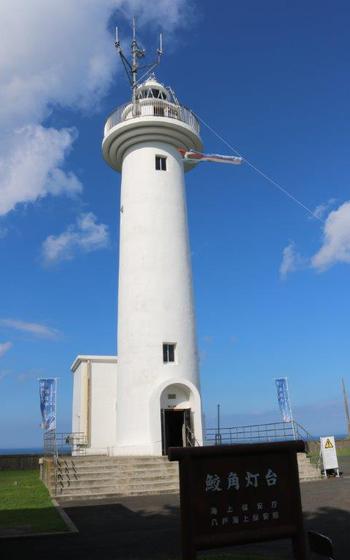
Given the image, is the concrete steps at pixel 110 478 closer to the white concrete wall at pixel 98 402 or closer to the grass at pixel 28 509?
the grass at pixel 28 509

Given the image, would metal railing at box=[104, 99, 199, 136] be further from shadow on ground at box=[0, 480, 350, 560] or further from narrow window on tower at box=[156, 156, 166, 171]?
shadow on ground at box=[0, 480, 350, 560]

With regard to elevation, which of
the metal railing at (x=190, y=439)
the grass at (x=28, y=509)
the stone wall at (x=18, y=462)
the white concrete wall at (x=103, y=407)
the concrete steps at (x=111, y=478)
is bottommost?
the grass at (x=28, y=509)

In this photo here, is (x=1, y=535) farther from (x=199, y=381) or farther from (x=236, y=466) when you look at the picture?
(x=199, y=381)

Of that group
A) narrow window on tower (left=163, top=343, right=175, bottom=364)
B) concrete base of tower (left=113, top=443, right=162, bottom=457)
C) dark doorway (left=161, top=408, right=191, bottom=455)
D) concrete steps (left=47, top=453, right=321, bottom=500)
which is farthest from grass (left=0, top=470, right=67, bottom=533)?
narrow window on tower (left=163, top=343, right=175, bottom=364)

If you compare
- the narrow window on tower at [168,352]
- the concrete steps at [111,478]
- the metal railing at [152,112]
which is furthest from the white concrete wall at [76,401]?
the metal railing at [152,112]

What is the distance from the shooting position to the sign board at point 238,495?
16.8ft

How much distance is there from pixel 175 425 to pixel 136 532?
9.90 metres

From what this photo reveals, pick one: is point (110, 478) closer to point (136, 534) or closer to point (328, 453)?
point (136, 534)

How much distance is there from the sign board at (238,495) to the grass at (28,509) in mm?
4554

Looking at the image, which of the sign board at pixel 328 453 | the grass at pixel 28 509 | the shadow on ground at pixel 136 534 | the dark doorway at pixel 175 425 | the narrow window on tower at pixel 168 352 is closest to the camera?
the shadow on ground at pixel 136 534

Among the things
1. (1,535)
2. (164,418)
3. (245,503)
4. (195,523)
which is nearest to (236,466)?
(245,503)

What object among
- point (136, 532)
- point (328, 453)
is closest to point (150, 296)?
point (328, 453)

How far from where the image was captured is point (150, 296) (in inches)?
714

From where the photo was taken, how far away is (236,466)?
5.43 m
